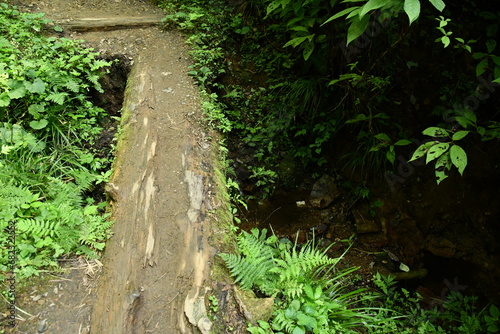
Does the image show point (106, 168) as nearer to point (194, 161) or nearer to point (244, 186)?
point (194, 161)

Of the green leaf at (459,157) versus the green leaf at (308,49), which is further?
the green leaf at (308,49)

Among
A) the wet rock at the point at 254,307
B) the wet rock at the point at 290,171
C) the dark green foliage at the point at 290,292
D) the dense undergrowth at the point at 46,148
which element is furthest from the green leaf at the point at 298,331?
the wet rock at the point at 290,171

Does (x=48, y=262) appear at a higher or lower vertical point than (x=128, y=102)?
lower

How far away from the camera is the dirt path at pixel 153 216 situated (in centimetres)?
237

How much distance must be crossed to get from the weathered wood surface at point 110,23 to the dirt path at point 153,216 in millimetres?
403

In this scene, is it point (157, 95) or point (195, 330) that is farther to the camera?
point (157, 95)

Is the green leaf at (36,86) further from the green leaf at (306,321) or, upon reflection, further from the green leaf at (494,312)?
the green leaf at (494,312)

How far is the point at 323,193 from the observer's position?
4.58 m

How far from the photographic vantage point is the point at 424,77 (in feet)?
13.6

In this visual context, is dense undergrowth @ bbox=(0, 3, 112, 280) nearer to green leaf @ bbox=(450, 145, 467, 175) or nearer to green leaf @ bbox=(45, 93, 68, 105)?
green leaf @ bbox=(45, 93, 68, 105)

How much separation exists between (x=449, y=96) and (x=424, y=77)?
0.39m

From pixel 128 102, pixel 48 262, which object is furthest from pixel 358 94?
pixel 48 262

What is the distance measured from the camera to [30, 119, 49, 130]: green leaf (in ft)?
11.8

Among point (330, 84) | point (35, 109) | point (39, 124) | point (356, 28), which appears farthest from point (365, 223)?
point (35, 109)
